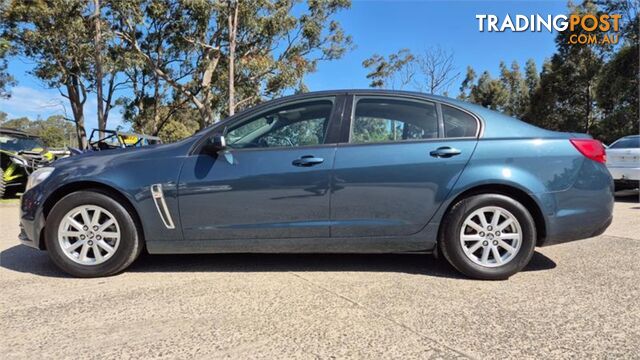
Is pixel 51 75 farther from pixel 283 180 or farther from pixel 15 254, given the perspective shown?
pixel 283 180

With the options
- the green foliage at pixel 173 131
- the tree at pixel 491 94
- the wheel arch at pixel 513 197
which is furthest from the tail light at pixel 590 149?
the tree at pixel 491 94

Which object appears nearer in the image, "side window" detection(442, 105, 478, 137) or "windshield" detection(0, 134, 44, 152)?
"side window" detection(442, 105, 478, 137)

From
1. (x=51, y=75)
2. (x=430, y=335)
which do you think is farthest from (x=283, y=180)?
(x=51, y=75)

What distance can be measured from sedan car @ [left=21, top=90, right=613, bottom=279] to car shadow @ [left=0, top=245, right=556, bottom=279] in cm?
30

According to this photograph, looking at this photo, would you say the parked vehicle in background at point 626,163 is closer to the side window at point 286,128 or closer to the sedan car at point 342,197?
the sedan car at point 342,197

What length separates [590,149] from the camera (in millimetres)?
3594

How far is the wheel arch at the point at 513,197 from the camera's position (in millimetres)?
3531

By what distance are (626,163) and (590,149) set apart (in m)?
6.05

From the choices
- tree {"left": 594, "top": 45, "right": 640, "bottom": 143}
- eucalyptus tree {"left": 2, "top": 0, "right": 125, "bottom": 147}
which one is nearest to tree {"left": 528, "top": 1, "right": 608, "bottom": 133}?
tree {"left": 594, "top": 45, "right": 640, "bottom": 143}

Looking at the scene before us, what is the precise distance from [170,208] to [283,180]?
0.92 meters

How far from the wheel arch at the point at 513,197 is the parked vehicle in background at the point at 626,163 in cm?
625

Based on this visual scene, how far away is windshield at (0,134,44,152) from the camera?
9.88m

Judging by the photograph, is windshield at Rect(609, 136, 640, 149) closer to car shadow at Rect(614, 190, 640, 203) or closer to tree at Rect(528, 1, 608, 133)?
car shadow at Rect(614, 190, 640, 203)

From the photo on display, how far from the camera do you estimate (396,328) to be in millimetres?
2623
